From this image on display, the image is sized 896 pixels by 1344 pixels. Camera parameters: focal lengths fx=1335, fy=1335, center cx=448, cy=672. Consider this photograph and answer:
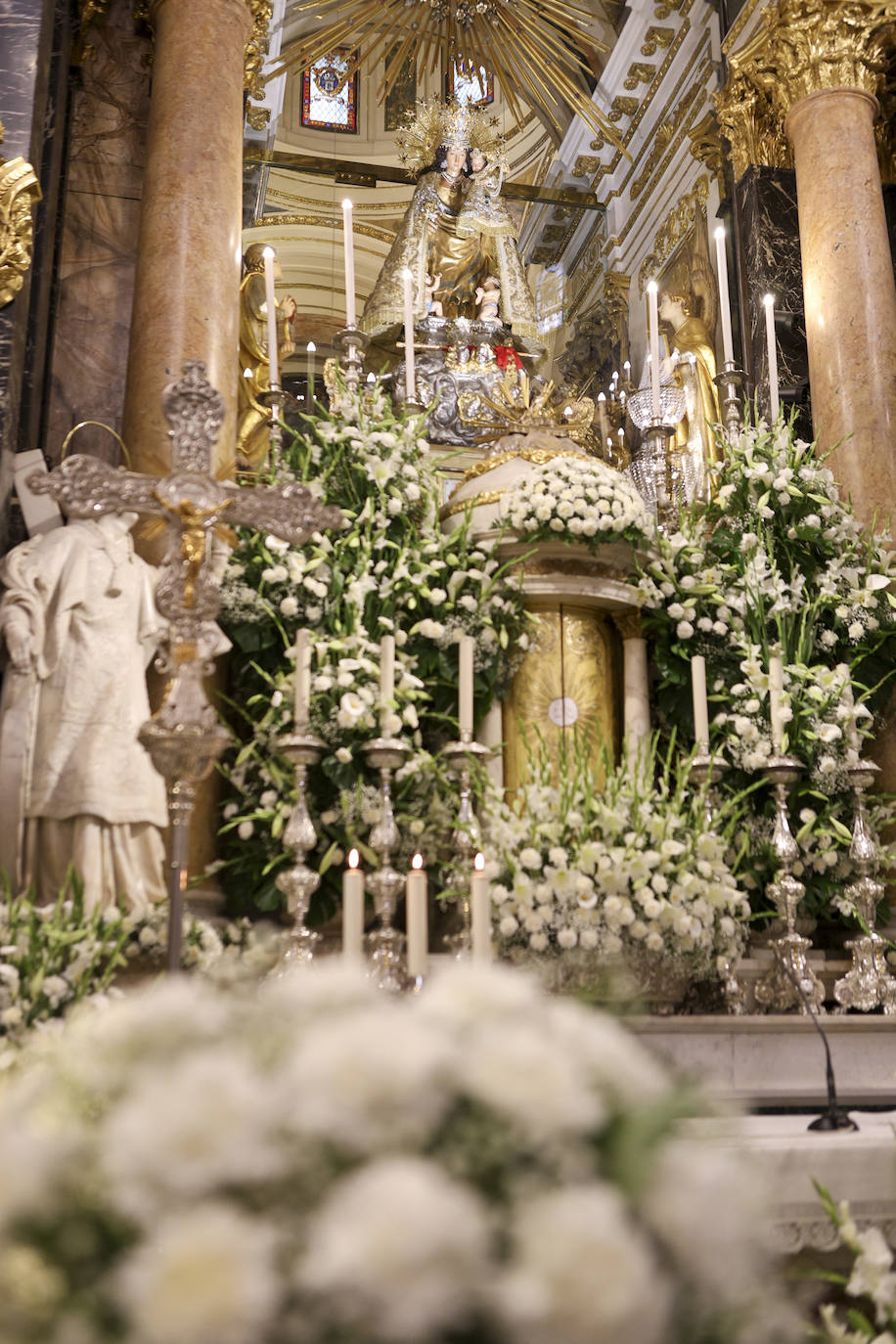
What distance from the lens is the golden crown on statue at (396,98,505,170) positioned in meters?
10.6

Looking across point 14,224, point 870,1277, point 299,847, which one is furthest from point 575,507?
point 870,1277

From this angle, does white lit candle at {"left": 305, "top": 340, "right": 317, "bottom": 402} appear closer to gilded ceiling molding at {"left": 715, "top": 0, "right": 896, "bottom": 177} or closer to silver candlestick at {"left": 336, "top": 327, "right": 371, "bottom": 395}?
silver candlestick at {"left": 336, "top": 327, "right": 371, "bottom": 395}

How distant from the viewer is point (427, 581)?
191 inches

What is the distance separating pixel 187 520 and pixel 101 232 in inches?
158

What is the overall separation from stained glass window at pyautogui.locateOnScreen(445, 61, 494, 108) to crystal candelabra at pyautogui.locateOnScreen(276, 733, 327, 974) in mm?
7571

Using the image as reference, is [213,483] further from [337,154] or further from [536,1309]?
[337,154]

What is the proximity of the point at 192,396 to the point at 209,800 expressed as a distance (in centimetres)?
183

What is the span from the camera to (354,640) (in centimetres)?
445

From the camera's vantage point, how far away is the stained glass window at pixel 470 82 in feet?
33.6

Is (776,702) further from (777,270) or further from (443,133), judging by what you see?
(443,133)

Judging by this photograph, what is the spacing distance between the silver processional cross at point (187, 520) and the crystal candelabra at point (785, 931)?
175 centimetres

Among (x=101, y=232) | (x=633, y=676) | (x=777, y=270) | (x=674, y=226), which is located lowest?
(x=633, y=676)

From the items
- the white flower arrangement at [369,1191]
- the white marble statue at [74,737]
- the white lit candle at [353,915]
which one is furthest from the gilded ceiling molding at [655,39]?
the white flower arrangement at [369,1191]

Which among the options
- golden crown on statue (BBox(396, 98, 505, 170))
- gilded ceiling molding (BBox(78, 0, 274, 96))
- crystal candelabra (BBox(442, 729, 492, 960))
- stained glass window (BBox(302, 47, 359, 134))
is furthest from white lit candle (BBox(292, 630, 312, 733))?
stained glass window (BBox(302, 47, 359, 134))
